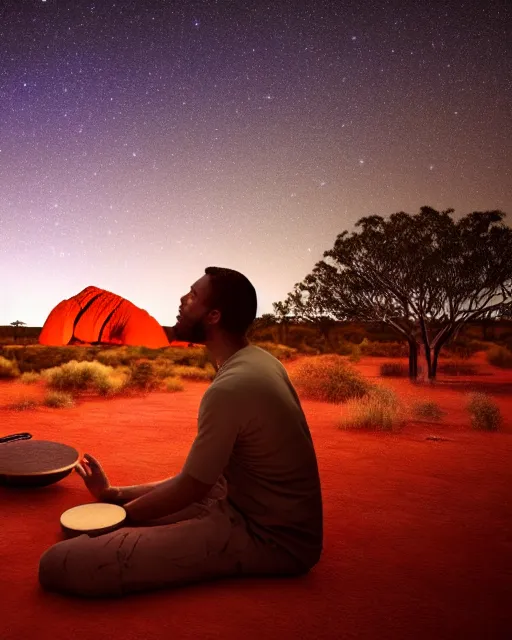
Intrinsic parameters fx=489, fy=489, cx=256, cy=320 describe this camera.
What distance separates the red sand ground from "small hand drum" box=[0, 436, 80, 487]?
21 centimetres

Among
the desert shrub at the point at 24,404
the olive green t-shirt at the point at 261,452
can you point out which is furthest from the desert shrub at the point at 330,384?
the olive green t-shirt at the point at 261,452

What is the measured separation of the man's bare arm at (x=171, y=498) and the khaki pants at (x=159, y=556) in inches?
4.1

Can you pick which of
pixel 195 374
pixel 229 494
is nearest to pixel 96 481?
pixel 229 494

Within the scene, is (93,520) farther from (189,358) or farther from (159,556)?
(189,358)

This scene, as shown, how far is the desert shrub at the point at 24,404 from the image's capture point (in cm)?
984

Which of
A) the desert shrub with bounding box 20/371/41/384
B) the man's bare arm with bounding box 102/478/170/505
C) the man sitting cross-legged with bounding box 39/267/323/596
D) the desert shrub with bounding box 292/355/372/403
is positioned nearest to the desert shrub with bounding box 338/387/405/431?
the desert shrub with bounding box 292/355/372/403

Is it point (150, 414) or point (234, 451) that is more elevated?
point (234, 451)

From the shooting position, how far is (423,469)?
595 cm

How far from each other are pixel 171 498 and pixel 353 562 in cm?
155

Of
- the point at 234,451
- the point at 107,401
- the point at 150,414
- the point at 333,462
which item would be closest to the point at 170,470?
the point at 333,462

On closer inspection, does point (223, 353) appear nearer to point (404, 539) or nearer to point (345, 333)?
point (404, 539)

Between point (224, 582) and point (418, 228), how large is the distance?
47.0 feet

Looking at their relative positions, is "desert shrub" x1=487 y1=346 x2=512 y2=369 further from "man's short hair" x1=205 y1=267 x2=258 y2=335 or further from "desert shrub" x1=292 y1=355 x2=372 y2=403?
"man's short hair" x1=205 y1=267 x2=258 y2=335

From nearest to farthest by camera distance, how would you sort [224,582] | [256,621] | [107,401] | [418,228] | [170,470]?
[256,621] < [224,582] < [170,470] < [107,401] < [418,228]
